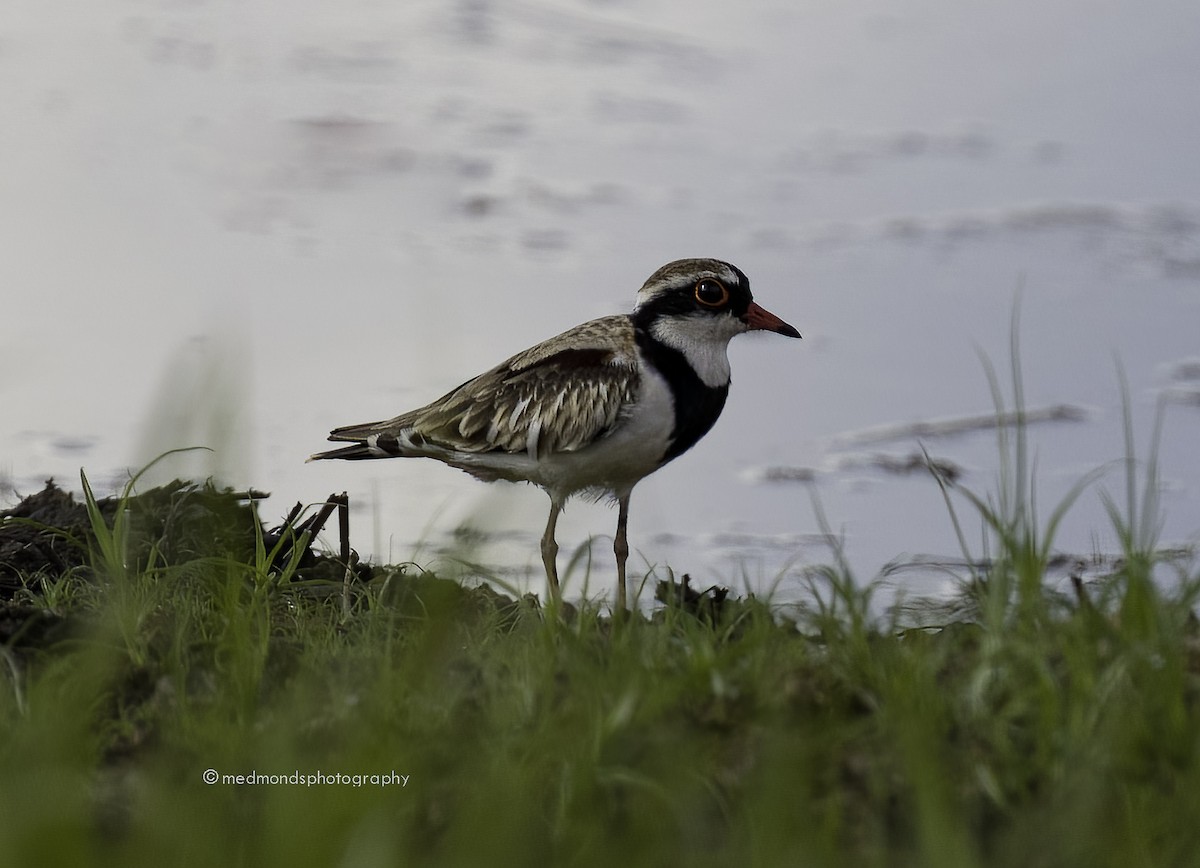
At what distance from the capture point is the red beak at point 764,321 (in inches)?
270

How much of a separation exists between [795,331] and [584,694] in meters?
3.47

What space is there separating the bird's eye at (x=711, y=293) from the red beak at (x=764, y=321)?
0.16 metres

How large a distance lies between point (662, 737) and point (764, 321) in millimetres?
3548

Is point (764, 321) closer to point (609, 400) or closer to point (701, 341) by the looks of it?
point (701, 341)

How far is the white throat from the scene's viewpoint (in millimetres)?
6613

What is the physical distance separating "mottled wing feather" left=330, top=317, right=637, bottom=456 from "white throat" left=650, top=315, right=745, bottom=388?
17 centimetres

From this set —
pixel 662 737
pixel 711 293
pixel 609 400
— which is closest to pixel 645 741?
pixel 662 737

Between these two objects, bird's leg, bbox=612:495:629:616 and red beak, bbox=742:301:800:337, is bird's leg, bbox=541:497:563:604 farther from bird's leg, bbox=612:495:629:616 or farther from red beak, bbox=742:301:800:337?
red beak, bbox=742:301:800:337

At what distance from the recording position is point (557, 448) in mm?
6418

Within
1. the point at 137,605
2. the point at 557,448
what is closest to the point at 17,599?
the point at 137,605

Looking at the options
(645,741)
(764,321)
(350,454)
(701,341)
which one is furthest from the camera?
(350,454)

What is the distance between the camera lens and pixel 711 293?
6746 millimetres

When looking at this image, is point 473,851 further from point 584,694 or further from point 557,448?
point 557,448

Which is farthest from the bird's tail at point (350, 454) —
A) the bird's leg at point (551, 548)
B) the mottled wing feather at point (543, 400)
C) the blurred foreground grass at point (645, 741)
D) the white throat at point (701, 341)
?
the blurred foreground grass at point (645, 741)
